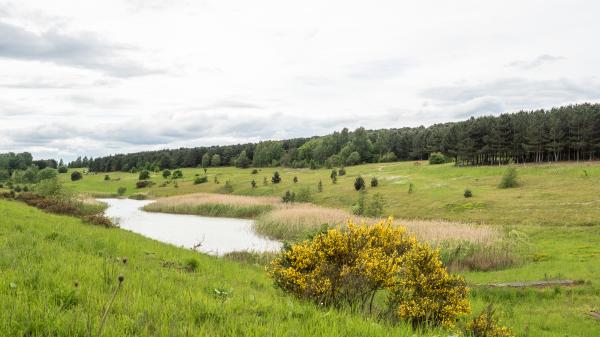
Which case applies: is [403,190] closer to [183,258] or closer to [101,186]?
[183,258]

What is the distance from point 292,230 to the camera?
35.4 m

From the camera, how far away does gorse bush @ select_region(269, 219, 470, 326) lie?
7379 mm

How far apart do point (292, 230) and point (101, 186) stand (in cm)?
8590

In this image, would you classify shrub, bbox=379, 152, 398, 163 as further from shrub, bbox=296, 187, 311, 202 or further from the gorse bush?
the gorse bush

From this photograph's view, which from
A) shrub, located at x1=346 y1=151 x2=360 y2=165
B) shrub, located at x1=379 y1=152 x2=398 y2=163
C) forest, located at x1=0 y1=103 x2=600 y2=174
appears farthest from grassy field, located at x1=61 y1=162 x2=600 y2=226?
shrub, located at x1=379 y1=152 x2=398 y2=163

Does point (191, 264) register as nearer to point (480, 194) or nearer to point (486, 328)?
point (486, 328)

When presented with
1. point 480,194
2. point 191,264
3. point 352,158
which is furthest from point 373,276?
point 352,158

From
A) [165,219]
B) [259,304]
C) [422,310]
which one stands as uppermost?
[259,304]

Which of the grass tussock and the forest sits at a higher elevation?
the forest

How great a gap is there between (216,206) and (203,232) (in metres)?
15.5

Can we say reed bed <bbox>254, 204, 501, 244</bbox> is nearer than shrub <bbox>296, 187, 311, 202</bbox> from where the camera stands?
Yes

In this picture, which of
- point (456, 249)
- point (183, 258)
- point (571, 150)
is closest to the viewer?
point (183, 258)

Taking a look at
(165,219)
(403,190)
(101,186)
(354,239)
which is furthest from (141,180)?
(354,239)

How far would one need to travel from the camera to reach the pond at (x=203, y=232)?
3016 centimetres
